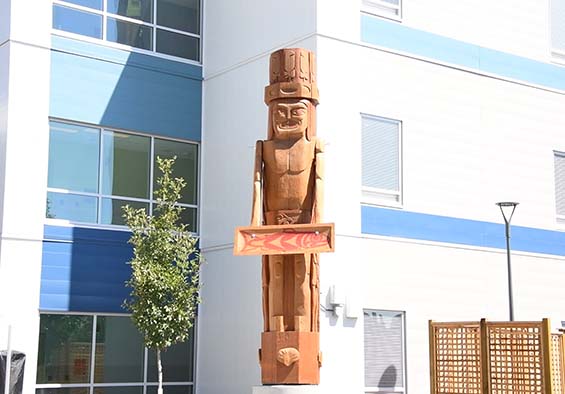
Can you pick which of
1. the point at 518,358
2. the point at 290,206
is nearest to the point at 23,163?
the point at 290,206

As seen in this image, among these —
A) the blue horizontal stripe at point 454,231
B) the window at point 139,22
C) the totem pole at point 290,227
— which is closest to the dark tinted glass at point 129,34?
the window at point 139,22

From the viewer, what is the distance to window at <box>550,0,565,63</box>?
22125 mm

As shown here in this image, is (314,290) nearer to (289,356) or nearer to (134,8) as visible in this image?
(289,356)

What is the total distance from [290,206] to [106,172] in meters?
7.80

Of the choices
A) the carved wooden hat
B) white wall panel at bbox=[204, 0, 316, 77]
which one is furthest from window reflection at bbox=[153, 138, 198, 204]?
the carved wooden hat

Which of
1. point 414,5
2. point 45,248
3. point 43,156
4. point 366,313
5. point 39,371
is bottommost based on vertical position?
point 39,371

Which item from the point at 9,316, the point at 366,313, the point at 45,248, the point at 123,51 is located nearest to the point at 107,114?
the point at 123,51

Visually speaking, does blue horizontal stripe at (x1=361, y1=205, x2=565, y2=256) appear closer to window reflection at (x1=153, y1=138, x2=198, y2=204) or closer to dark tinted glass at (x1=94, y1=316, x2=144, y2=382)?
window reflection at (x1=153, y1=138, x2=198, y2=204)

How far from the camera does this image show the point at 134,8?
67.1ft

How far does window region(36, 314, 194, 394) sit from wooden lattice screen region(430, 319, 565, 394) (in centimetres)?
679

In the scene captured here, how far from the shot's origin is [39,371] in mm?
17953

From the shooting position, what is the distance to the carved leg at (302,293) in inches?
480

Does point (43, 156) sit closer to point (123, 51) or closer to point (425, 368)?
point (123, 51)

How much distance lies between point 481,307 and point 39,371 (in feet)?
29.3
